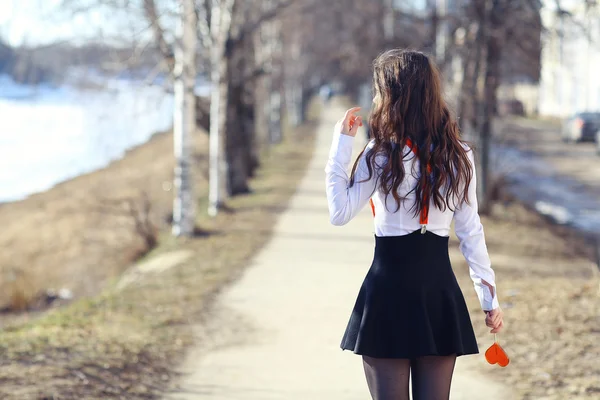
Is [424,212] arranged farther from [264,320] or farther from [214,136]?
[214,136]

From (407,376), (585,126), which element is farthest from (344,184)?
(585,126)

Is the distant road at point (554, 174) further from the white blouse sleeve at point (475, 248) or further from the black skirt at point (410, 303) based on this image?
the black skirt at point (410, 303)

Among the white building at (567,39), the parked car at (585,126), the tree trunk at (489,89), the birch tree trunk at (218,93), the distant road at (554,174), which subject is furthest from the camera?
the parked car at (585,126)

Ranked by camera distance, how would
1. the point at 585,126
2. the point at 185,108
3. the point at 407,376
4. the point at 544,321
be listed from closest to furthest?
the point at 407,376, the point at 544,321, the point at 185,108, the point at 585,126

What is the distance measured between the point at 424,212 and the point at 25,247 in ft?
55.7

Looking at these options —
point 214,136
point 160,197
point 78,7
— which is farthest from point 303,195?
point 78,7

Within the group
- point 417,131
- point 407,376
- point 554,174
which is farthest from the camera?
point 554,174

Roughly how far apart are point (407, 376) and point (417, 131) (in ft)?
2.97

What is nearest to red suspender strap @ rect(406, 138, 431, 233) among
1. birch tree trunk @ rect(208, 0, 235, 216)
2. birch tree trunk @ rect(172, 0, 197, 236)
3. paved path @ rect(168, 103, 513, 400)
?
paved path @ rect(168, 103, 513, 400)

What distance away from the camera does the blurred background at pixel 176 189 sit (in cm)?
698

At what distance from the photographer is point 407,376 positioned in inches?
125

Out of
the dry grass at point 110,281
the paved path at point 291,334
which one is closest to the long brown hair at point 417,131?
the paved path at point 291,334

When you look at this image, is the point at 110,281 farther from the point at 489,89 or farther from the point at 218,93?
the point at 489,89

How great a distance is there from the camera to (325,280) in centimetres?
986
